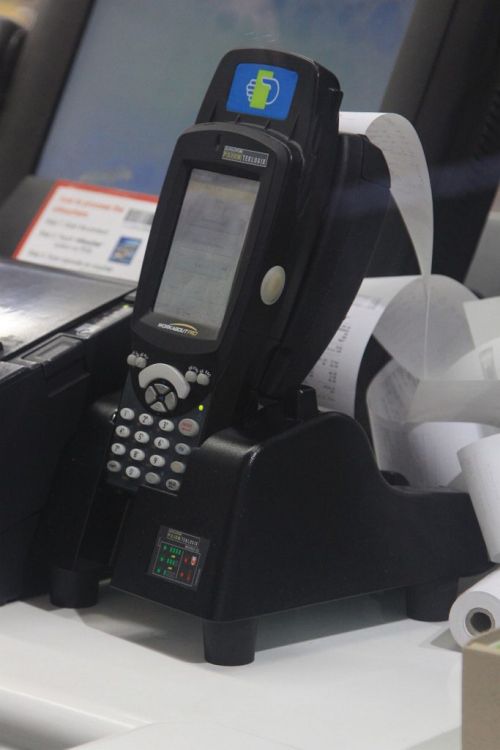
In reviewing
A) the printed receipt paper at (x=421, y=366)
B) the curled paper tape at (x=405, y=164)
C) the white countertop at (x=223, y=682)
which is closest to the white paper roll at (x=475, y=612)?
the white countertop at (x=223, y=682)

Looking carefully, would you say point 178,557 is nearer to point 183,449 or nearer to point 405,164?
point 183,449

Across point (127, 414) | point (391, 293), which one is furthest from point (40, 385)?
point (391, 293)

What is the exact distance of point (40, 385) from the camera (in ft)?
2.45

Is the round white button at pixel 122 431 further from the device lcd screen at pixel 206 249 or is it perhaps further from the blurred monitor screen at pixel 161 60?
the blurred monitor screen at pixel 161 60

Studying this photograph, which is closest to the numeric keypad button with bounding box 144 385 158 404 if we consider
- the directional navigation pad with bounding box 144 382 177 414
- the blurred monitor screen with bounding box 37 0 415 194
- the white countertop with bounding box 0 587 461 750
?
the directional navigation pad with bounding box 144 382 177 414

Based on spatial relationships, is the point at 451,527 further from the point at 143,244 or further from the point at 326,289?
the point at 143,244

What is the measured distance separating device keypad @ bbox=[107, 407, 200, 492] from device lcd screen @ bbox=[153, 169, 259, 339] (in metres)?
0.06

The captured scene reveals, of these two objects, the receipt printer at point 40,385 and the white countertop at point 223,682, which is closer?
the white countertop at point 223,682

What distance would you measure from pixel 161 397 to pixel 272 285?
10 cm

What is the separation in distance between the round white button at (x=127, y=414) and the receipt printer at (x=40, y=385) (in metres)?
0.06

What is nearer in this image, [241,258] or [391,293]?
[241,258]

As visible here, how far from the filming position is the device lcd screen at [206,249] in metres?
0.70

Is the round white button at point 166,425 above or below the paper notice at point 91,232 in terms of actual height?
below

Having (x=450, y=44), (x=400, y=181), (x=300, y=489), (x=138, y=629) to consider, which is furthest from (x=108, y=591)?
(x=450, y=44)
